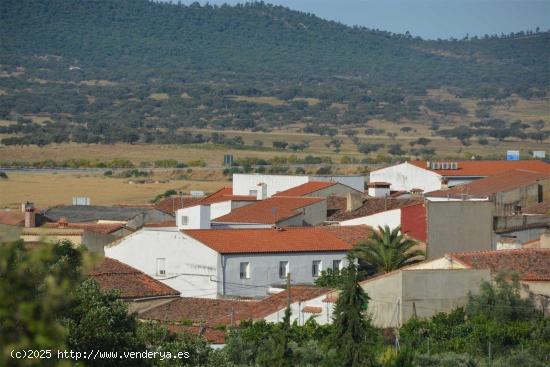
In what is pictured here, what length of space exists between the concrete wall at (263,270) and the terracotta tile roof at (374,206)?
243 inches

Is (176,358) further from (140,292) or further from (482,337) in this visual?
(140,292)

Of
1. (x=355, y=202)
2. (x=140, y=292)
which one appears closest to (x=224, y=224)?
(x=355, y=202)

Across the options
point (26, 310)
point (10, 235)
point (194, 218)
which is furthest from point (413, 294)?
point (26, 310)

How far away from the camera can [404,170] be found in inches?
2586

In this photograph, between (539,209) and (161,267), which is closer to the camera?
(161,267)

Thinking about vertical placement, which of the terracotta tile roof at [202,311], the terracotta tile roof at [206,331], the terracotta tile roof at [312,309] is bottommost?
the terracotta tile roof at [206,331]

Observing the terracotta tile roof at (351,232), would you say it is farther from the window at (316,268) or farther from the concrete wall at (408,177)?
the concrete wall at (408,177)

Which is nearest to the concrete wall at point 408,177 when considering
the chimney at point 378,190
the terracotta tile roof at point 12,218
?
the chimney at point 378,190

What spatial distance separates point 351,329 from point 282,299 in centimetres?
925

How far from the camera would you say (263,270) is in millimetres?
36281

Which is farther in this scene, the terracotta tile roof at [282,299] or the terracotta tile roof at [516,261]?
the terracotta tile roof at [516,261]

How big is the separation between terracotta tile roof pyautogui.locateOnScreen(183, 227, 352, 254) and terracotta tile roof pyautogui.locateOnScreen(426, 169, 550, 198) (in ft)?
35.6

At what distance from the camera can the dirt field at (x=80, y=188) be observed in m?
73.6

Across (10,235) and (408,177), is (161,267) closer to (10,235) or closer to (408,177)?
(10,235)
